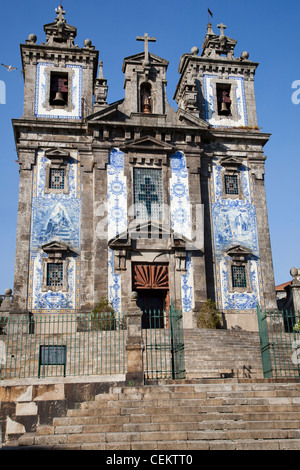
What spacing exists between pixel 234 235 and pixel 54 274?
7.93m

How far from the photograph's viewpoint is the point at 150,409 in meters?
11.7

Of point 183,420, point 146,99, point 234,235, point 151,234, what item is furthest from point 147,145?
point 183,420

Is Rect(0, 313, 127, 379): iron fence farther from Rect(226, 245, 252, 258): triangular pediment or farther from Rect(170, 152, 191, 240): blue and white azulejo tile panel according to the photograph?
Rect(226, 245, 252, 258): triangular pediment

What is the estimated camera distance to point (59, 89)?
82.6ft

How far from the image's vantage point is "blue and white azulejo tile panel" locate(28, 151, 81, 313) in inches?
851

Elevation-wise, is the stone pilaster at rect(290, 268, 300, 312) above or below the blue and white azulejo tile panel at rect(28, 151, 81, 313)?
below

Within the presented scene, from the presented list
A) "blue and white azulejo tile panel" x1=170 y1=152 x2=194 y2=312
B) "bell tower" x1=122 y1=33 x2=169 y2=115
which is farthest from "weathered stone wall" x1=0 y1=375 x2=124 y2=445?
"bell tower" x1=122 y1=33 x2=169 y2=115

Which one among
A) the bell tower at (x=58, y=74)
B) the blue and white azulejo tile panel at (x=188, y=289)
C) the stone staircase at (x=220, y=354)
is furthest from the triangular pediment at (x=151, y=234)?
the bell tower at (x=58, y=74)

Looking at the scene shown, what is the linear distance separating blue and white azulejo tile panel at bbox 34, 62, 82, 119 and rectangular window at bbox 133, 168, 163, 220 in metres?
4.02

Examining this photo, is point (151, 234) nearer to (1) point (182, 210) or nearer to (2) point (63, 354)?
(1) point (182, 210)

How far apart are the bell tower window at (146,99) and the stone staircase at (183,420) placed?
1495 cm

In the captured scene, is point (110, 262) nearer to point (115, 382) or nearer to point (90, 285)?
point (90, 285)

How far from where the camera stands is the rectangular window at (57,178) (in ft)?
76.6
